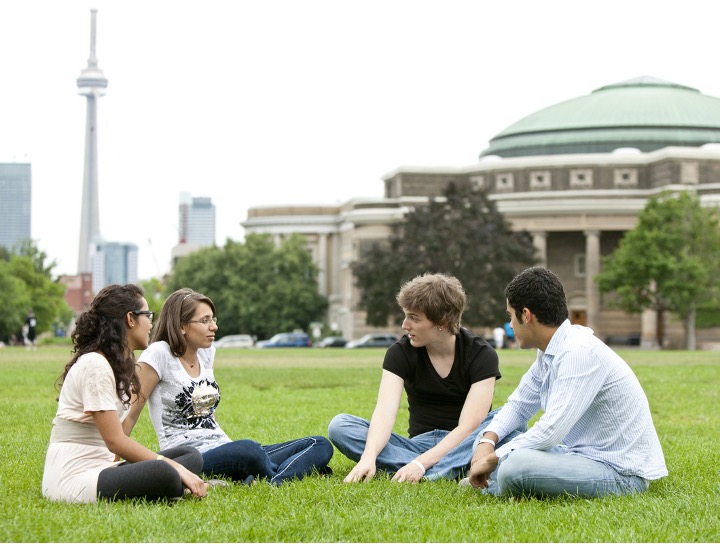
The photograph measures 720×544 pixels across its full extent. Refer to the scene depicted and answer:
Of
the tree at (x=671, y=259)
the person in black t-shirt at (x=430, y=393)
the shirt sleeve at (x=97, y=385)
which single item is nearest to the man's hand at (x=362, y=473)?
the person in black t-shirt at (x=430, y=393)

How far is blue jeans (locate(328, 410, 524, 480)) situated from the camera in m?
10.3

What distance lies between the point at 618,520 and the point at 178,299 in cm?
358

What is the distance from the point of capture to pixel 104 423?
857 cm

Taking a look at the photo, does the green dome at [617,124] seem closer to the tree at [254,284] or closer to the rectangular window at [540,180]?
the rectangular window at [540,180]

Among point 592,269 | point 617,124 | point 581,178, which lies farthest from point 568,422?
point 617,124

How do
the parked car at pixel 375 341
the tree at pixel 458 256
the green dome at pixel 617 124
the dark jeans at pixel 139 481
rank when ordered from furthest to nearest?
the green dome at pixel 617 124
the parked car at pixel 375 341
the tree at pixel 458 256
the dark jeans at pixel 139 481

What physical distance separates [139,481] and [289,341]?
85623 mm

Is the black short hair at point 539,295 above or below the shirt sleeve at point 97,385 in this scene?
above

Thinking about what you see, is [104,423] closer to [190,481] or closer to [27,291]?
[190,481]

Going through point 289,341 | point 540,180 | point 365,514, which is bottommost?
point 289,341

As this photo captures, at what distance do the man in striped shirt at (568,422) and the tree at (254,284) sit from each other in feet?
287

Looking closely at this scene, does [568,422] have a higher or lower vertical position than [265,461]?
higher

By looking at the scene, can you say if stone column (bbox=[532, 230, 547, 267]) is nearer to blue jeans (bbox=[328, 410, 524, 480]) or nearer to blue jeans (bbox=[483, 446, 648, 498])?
blue jeans (bbox=[328, 410, 524, 480])

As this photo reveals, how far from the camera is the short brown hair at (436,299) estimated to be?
391 inches
